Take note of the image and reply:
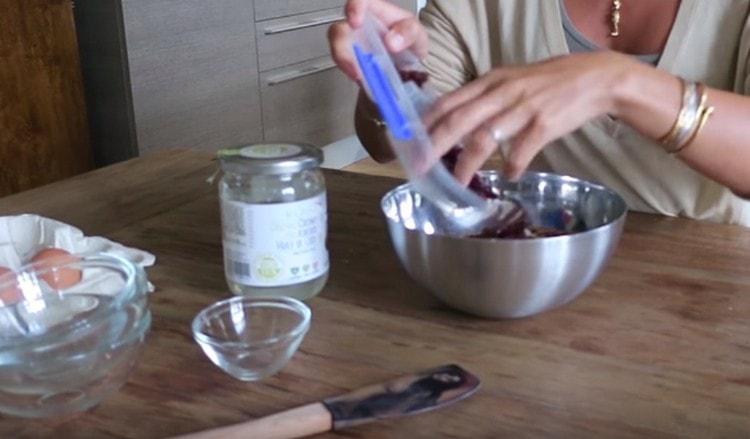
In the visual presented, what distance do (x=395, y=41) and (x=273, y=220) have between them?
245 millimetres

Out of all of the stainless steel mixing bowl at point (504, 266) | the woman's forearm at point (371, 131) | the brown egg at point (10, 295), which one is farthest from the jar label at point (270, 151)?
the woman's forearm at point (371, 131)

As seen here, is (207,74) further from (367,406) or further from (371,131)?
A: (367,406)

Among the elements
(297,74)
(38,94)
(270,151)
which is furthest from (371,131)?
(297,74)

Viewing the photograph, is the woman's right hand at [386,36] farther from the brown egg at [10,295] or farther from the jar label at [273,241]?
the brown egg at [10,295]

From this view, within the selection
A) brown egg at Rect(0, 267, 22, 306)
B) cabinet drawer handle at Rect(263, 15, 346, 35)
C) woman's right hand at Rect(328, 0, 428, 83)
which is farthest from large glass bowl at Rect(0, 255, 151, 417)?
cabinet drawer handle at Rect(263, 15, 346, 35)

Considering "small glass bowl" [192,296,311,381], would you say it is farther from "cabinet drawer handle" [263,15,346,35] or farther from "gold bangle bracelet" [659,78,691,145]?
"cabinet drawer handle" [263,15,346,35]

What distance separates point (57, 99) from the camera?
7.56 ft

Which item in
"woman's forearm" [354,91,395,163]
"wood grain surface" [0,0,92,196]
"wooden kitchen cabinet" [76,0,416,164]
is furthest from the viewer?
"wooden kitchen cabinet" [76,0,416,164]

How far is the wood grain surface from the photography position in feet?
7.03

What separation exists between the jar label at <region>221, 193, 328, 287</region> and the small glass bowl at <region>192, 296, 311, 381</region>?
2 centimetres

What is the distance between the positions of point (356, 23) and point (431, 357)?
34cm

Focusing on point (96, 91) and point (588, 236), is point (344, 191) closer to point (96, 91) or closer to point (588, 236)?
point (588, 236)

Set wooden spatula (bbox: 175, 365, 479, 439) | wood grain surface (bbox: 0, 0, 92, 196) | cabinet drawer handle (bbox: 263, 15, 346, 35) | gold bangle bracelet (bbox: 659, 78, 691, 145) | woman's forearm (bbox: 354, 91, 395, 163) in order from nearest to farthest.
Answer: wooden spatula (bbox: 175, 365, 479, 439) < gold bangle bracelet (bbox: 659, 78, 691, 145) < woman's forearm (bbox: 354, 91, 395, 163) < wood grain surface (bbox: 0, 0, 92, 196) < cabinet drawer handle (bbox: 263, 15, 346, 35)

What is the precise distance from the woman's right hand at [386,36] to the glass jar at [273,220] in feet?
0.50
